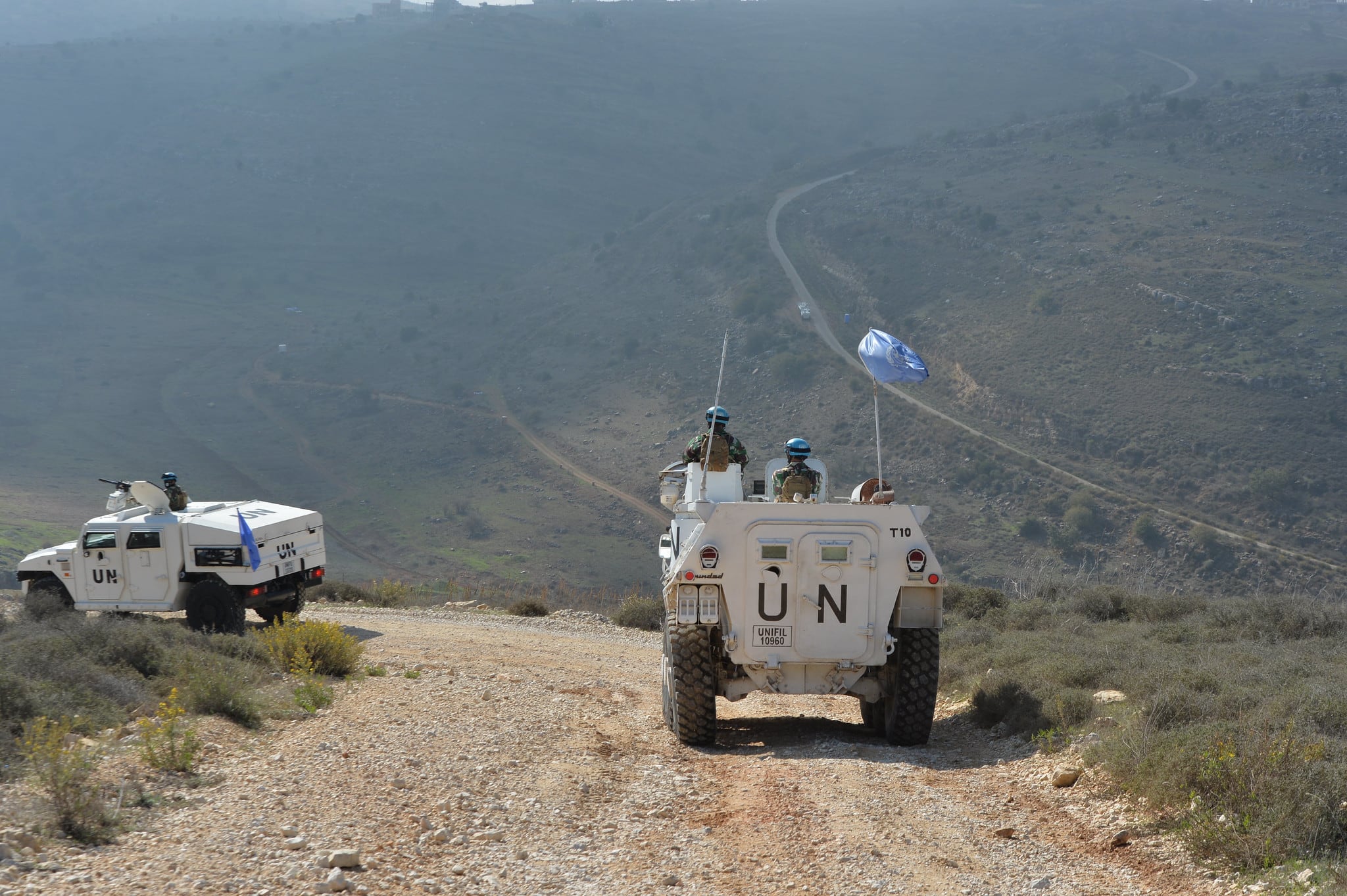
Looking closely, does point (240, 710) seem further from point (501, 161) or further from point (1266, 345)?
point (501, 161)

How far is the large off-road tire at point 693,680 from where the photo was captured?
9.45 meters

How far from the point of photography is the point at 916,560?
31.4ft

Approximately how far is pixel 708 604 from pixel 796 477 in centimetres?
203

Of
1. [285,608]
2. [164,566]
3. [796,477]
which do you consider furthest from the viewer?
[285,608]

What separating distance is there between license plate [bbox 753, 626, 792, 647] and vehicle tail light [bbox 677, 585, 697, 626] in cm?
52

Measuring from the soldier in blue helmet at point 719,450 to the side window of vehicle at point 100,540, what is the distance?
890 centimetres

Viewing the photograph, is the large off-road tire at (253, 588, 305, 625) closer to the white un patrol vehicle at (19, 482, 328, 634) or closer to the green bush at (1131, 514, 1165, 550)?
the white un patrol vehicle at (19, 482, 328, 634)

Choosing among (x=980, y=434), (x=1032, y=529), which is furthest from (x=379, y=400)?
(x=1032, y=529)

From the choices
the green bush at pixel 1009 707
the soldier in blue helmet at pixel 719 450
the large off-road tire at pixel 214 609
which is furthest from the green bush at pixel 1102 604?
the large off-road tire at pixel 214 609

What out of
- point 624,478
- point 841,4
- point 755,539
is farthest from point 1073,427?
point 841,4

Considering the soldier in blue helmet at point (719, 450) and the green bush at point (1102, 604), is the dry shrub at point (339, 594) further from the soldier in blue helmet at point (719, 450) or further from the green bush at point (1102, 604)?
the green bush at point (1102, 604)

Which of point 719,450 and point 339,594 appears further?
point 339,594

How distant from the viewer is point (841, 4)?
169250 millimetres

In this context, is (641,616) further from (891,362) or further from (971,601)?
(891,362)
